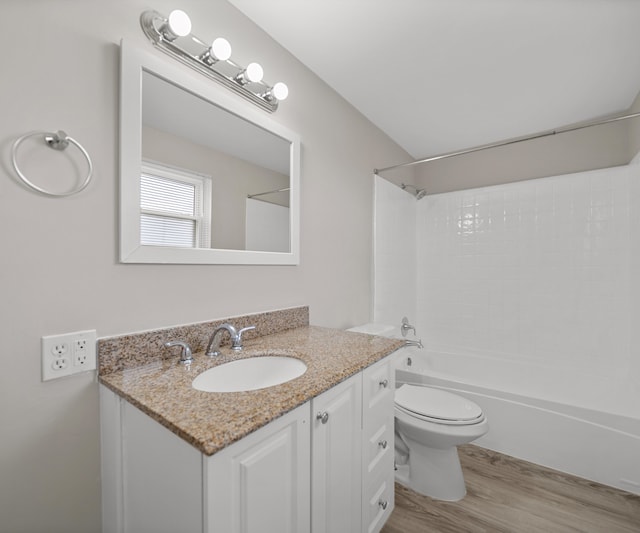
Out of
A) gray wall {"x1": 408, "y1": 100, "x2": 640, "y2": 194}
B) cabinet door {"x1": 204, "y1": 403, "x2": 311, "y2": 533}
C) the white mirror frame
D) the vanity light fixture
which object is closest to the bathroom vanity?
cabinet door {"x1": 204, "y1": 403, "x2": 311, "y2": 533}

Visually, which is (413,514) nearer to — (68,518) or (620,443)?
(620,443)

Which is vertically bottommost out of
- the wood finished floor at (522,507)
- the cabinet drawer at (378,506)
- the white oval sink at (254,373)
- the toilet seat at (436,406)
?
the wood finished floor at (522,507)

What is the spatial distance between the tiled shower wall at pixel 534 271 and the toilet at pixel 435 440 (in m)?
0.84

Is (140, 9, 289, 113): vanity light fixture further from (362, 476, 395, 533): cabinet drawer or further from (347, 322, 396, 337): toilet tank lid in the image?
(362, 476, 395, 533): cabinet drawer

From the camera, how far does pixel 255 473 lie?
68cm

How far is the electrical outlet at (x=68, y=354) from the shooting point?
2.72 ft

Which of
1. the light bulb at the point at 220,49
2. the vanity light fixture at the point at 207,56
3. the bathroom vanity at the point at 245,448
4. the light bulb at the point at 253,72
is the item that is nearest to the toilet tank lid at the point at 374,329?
the bathroom vanity at the point at 245,448

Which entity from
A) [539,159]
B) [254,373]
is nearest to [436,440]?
[254,373]

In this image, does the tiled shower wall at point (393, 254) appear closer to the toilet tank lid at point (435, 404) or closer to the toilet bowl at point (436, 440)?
the toilet tank lid at point (435, 404)

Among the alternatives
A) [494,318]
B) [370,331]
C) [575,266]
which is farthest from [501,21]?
[494,318]

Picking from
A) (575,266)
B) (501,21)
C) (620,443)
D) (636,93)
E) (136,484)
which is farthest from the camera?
(575,266)

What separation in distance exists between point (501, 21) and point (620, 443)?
2243 mm

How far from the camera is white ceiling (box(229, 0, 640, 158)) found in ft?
4.42

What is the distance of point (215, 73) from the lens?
1211mm
